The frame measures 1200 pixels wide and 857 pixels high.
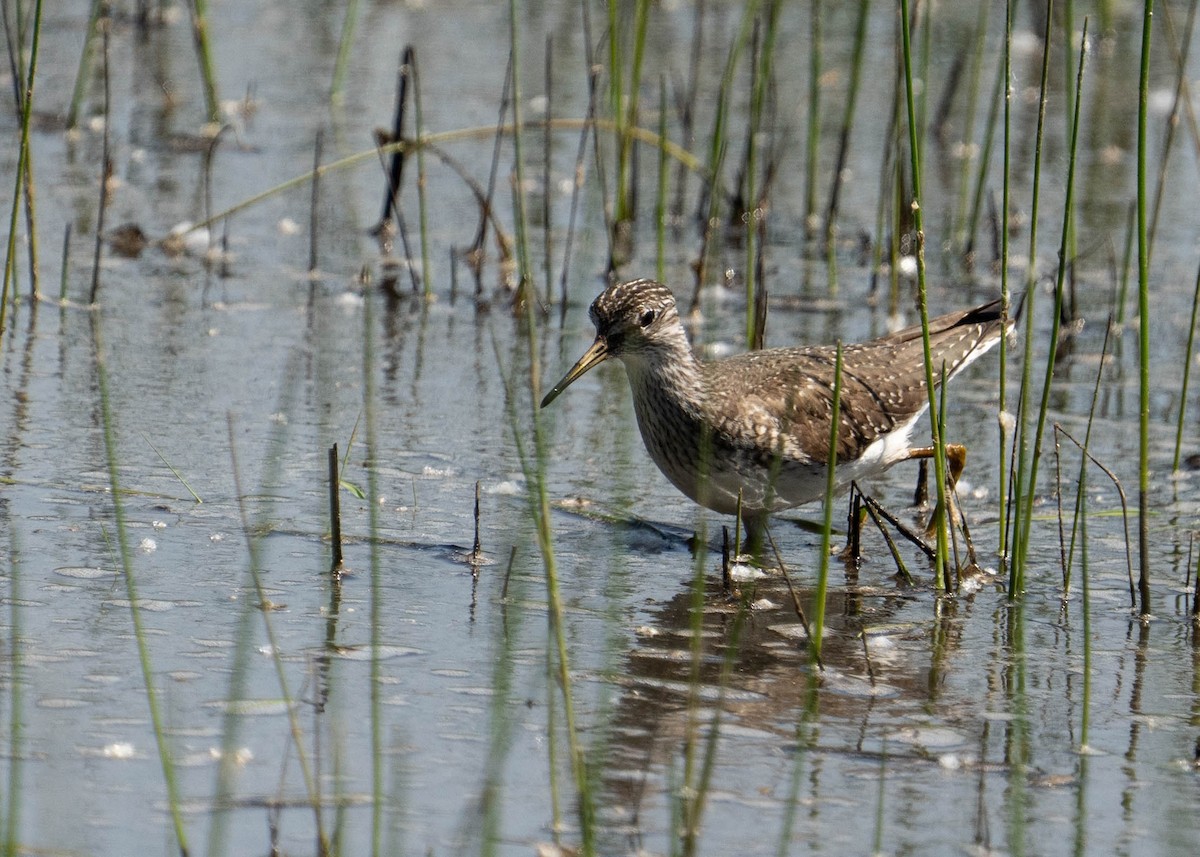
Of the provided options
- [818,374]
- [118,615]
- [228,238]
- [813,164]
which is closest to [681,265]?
[813,164]

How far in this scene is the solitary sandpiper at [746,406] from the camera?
632 cm

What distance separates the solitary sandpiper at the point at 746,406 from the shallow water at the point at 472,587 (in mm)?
324

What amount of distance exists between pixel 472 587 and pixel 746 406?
1343 millimetres

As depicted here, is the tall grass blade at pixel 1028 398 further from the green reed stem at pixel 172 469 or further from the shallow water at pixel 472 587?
the green reed stem at pixel 172 469

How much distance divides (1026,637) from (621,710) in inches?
59.2

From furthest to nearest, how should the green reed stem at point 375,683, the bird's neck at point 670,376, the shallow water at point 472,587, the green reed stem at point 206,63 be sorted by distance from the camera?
the green reed stem at point 206,63 < the bird's neck at point 670,376 < the shallow water at point 472,587 < the green reed stem at point 375,683

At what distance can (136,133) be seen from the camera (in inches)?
469

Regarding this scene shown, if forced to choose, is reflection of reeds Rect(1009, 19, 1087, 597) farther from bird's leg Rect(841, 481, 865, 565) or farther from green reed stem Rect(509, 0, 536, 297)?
green reed stem Rect(509, 0, 536, 297)

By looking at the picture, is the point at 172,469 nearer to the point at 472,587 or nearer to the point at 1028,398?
the point at 472,587

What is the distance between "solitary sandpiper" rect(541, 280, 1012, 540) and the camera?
6320 millimetres

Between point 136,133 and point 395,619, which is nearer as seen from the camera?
point 395,619

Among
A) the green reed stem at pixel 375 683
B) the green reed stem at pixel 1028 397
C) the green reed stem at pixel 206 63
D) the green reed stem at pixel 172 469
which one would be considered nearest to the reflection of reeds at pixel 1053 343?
the green reed stem at pixel 1028 397

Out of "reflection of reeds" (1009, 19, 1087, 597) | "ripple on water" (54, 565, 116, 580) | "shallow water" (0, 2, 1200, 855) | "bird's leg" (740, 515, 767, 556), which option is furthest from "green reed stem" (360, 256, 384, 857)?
"reflection of reeds" (1009, 19, 1087, 597)

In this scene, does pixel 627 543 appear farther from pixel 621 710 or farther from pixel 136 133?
pixel 136 133
